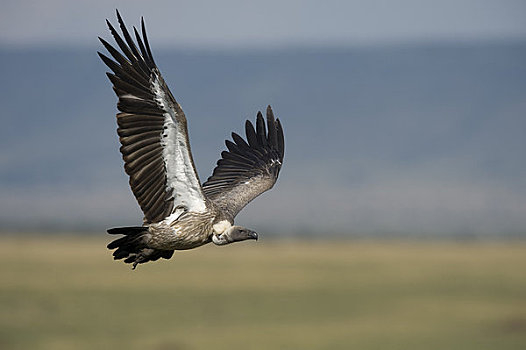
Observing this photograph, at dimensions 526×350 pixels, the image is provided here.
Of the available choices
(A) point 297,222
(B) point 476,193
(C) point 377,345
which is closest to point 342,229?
(A) point 297,222

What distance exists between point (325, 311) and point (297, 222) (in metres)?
125

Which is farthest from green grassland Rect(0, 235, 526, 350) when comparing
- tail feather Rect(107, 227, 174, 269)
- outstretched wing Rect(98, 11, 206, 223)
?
outstretched wing Rect(98, 11, 206, 223)

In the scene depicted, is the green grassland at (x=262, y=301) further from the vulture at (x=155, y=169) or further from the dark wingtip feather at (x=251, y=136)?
the vulture at (x=155, y=169)

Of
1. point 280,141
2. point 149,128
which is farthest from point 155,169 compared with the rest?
point 280,141

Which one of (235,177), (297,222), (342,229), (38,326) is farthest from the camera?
(297,222)

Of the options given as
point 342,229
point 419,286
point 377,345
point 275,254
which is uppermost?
point 342,229

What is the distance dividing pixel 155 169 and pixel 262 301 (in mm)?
40449

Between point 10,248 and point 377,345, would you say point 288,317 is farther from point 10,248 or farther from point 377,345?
point 10,248

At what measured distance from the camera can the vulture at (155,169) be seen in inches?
509

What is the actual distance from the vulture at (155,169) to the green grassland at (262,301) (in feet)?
84.8

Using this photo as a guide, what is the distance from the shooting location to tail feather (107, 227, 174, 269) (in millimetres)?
13211

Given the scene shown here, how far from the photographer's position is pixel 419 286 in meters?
62.7

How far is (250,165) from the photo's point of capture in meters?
17.3

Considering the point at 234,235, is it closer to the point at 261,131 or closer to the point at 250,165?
the point at 250,165
